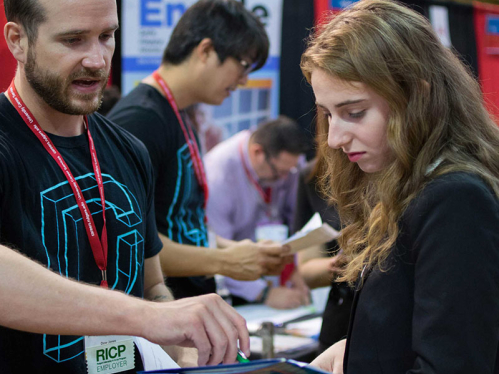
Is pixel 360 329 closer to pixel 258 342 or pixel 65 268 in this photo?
pixel 65 268

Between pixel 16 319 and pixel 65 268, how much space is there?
259 millimetres

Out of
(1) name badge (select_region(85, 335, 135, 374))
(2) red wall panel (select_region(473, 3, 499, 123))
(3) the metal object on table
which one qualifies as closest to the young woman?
(1) name badge (select_region(85, 335, 135, 374))

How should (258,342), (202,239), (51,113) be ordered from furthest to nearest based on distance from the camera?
(258,342) → (202,239) → (51,113)

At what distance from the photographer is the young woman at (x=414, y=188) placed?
3.26 feet

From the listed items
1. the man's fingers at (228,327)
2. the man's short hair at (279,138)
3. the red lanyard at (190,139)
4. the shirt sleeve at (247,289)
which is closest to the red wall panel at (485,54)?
the man's short hair at (279,138)

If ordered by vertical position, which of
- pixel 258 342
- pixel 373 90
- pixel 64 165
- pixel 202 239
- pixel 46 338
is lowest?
pixel 258 342

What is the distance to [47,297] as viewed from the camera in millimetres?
937

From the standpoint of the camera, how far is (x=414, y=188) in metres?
1.13

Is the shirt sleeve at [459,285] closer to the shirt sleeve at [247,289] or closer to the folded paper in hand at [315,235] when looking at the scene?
the folded paper in hand at [315,235]

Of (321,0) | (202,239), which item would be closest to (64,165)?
(202,239)

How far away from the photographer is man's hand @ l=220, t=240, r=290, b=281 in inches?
87.4

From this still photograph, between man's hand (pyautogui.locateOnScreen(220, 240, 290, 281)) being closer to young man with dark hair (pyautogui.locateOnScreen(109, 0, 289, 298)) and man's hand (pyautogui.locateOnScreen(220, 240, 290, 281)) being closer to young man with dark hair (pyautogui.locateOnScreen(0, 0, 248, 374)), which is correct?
young man with dark hair (pyautogui.locateOnScreen(109, 0, 289, 298))

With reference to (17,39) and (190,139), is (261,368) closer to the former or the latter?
(17,39)

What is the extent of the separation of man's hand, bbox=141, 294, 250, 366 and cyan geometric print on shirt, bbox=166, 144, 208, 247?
1118 mm
